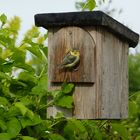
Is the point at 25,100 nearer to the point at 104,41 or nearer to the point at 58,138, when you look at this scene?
the point at 58,138

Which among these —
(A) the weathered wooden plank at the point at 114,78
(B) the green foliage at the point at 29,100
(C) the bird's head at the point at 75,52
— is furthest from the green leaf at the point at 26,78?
(A) the weathered wooden plank at the point at 114,78

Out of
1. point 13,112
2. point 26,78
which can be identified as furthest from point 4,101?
point 26,78

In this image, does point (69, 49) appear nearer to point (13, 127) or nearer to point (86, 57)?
point (86, 57)

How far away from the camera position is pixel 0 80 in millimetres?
2697

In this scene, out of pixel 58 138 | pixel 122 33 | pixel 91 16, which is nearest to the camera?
pixel 58 138

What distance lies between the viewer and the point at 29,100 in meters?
2.59

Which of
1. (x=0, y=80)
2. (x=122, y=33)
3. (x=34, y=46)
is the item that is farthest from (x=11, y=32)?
(x=122, y=33)

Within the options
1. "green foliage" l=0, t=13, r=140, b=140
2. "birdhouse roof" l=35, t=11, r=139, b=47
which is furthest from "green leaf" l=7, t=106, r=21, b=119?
"birdhouse roof" l=35, t=11, r=139, b=47

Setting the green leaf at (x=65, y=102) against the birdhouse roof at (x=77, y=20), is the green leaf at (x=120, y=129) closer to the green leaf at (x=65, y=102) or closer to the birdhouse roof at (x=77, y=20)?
the green leaf at (x=65, y=102)

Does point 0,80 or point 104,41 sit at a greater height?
point 104,41

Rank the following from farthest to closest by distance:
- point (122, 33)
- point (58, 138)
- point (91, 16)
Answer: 1. point (122, 33)
2. point (91, 16)
3. point (58, 138)

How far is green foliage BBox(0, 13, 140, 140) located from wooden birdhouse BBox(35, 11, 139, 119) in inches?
2.2

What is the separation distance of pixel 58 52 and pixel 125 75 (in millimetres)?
554

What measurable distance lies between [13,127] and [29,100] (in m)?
0.21
